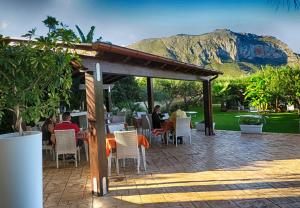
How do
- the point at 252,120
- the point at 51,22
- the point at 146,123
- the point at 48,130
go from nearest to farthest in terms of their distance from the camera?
1. the point at 51,22
2. the point at 48,130
3. the point at 146,123
4. the point at 252,120

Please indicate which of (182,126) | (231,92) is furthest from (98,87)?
(231,92)

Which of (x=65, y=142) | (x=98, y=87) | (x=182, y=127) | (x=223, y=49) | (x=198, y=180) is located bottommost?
(x=198, y=180)

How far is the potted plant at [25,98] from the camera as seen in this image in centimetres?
369

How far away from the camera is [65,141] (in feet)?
25.6

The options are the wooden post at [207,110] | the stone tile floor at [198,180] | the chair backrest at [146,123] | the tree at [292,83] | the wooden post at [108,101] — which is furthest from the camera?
the wooden post at [108,101]

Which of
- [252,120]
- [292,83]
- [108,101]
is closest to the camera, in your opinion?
[252,120]

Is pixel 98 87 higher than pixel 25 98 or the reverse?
higher

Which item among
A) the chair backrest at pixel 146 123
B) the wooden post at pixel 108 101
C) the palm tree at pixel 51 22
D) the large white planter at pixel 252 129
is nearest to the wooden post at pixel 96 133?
the palm tree at pixel 51 22

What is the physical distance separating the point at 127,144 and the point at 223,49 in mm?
43799

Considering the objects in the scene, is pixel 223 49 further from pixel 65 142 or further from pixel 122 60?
pixel 122 60

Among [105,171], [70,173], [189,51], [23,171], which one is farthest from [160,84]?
[189,51]

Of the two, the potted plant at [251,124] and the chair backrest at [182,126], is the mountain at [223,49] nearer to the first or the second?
the potted plant at [251,124]

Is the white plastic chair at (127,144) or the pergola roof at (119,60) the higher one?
the pergola roof at (119,60)

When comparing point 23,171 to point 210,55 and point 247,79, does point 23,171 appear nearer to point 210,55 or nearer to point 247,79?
point 247,79
